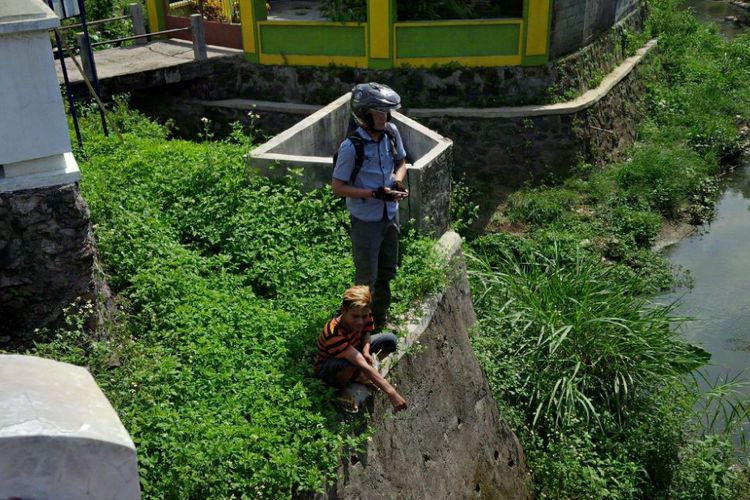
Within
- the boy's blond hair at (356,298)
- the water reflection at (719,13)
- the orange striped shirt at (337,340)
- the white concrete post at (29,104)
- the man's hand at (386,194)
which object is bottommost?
the water reflection at (719,13)

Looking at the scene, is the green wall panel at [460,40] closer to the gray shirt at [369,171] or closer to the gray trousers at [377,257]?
the gray shirt at [369,171]

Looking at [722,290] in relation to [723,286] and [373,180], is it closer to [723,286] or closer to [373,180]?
[723,286]

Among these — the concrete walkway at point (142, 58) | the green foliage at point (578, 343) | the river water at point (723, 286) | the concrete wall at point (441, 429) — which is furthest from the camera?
the concrete walkway at point (142, 58)

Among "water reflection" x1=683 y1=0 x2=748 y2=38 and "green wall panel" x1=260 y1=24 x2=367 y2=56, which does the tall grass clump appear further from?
"water reflection" x1=683 y1=0 x2=748 y2=38

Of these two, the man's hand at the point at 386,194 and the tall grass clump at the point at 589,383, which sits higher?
the man's hand at the point at 386,194

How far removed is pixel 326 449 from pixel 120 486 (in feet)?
5.57

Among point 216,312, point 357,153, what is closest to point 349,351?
point 216,312

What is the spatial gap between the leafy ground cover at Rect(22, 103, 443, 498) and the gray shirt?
741 mm

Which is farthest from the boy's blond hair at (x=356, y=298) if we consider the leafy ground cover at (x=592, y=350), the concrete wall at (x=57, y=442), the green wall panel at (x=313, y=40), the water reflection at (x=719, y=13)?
the water reflection at (x=719, y=13)

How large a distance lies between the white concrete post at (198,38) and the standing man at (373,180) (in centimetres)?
756

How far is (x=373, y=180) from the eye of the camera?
5.15 m

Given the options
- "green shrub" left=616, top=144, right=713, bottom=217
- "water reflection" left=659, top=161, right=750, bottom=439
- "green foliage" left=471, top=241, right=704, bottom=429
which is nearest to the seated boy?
"green foliage" left=471, top=241, right=704, bottom=429

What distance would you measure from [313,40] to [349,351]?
8.47 m

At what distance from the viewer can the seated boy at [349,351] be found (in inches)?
181
